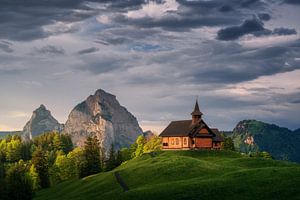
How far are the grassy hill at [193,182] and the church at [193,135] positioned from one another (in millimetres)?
15446

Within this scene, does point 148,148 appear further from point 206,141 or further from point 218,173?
point 218,173

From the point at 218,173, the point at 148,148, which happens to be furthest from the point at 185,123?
the point at 218,173

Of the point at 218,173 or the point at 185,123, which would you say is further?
the point at 185,123

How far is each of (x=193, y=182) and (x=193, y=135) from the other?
53183 mm

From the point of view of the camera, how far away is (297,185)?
60750mm

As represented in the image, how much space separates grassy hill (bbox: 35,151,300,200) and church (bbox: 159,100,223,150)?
15446 millimetres

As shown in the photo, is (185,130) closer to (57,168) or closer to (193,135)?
(193,135)

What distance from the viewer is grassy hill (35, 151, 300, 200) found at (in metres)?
60.9

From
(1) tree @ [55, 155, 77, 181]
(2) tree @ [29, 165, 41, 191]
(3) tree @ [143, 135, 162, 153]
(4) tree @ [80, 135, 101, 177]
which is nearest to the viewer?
(4) tree @ [80, 135, 101, 177]

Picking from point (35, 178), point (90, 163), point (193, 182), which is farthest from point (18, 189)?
point (35, 178)

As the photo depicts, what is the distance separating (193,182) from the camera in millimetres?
68500

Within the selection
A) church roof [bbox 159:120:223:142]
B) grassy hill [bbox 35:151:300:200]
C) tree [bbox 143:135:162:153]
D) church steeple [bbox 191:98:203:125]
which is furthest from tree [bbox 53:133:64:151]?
grassy hill [bbox 35:151:300:200]

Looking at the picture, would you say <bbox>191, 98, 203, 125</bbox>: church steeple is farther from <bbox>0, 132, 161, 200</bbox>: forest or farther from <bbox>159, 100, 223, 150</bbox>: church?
<bbox>0, 132, 161, 200</bbox>: forest

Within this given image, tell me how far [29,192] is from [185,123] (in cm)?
5188
